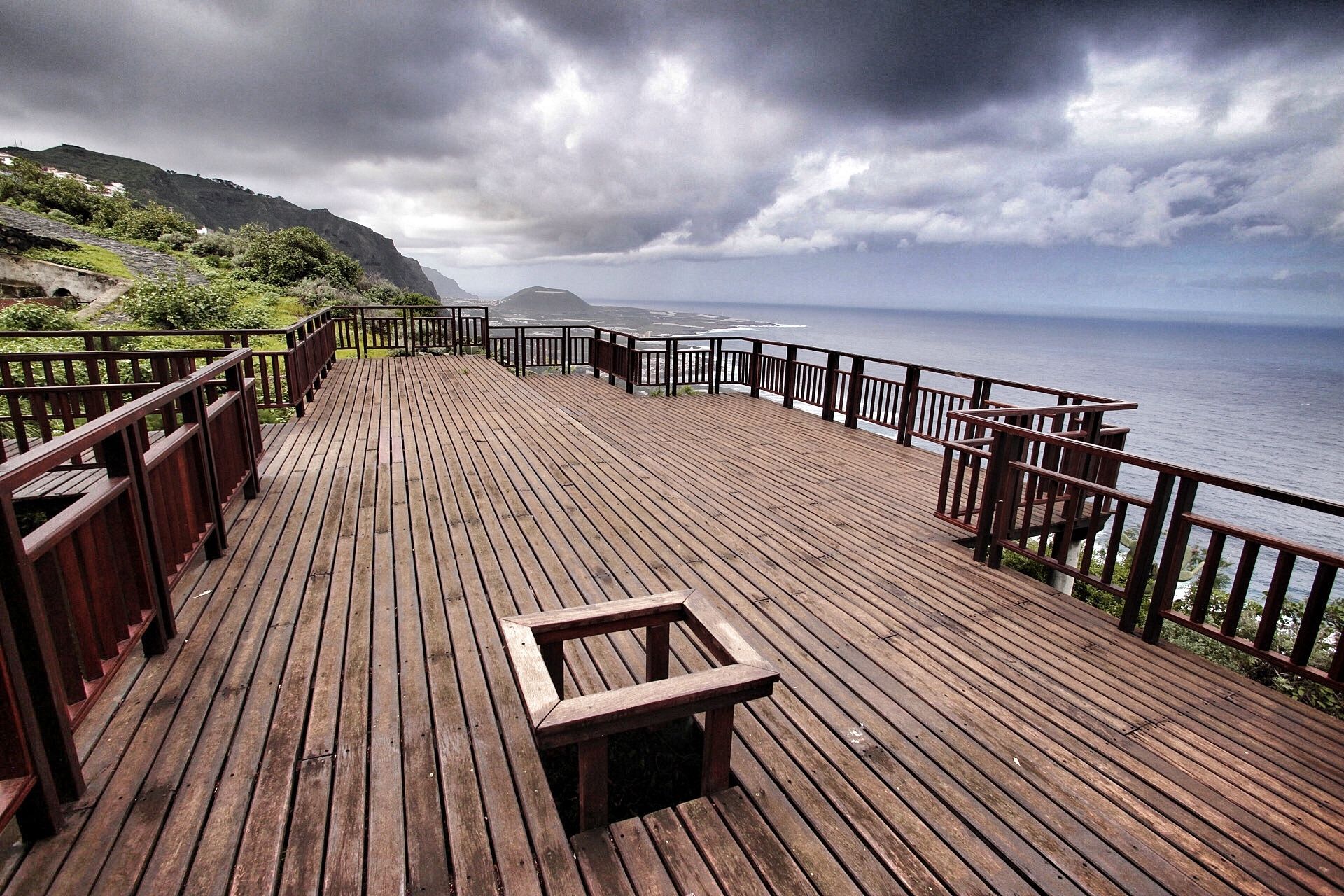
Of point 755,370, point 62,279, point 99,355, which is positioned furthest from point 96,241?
point 755,370

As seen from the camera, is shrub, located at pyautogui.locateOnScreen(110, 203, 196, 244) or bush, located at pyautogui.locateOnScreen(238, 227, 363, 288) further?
shrub, located at pyautogui.locateOnScreen(110, 203, 196, 244)

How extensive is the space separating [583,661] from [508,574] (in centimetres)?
94

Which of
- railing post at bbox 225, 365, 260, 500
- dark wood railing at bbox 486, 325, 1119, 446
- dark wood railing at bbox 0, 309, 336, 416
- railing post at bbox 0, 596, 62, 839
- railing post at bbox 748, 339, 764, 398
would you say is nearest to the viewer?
railing post at bbox 0, 596, 62, 839

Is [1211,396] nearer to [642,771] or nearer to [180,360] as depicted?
[642,771]

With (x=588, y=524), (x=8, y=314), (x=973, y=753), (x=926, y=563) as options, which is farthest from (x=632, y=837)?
(x=8, y=314)

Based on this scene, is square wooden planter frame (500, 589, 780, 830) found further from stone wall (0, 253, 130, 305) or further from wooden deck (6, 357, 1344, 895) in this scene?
stone wall (0, 253, 130, 305)

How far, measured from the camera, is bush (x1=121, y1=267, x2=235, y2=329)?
12289 mm

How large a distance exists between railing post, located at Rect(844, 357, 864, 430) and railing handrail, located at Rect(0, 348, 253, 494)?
6.71 meters

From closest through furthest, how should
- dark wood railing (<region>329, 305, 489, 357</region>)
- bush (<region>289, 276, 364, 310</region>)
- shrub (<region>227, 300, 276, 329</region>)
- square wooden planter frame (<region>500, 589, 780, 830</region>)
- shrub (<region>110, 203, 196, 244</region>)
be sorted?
1. square wooden planter frame (<region>500, 589, 780, 830</region>)
2. dark wood railing (<region>329, 305, 489, 357</region>)
3. shrub (<region>227, 300, 276, 329</region>)
4. bush (<region>289, 276, 364, 310</region>)
5. shrub (<region>110, 203, 196, 244</region>)

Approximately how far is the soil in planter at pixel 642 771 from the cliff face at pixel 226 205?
54.0 metres

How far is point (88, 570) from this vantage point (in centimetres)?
180

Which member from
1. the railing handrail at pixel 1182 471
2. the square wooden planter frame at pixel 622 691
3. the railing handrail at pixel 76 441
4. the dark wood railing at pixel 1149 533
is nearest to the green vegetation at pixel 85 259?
the railing handrail at pixel 76 441

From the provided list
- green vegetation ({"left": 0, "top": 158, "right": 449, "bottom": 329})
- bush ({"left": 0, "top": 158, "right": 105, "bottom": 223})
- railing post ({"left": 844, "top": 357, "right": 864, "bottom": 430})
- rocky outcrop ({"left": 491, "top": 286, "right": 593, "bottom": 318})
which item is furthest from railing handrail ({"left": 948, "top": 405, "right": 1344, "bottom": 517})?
rocky outcrop ({"left": 491, "top": 286, "right": 593, "bottom": 318})

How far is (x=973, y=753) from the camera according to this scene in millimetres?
2029
